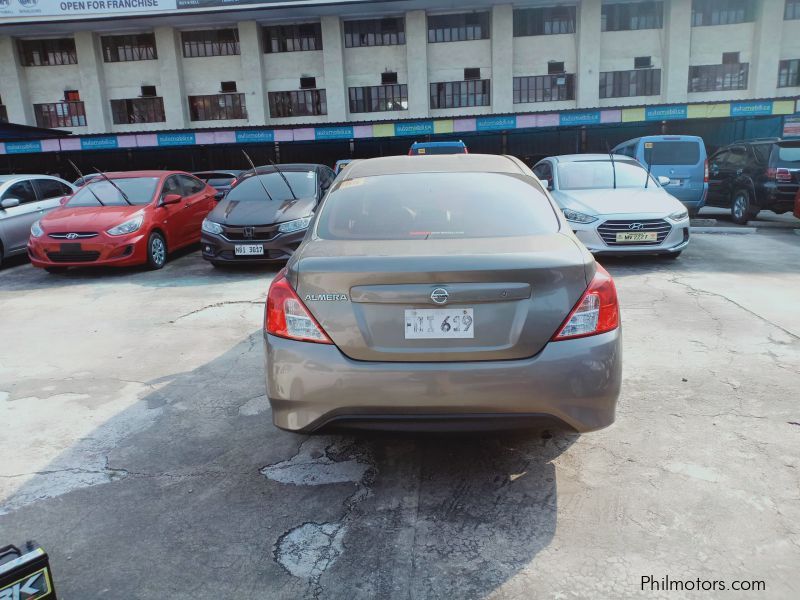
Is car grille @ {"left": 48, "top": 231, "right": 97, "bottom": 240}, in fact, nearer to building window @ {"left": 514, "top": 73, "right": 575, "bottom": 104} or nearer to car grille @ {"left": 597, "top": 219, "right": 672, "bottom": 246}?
car grille @ {"left": 597, "top": 219, "right": 672, "bottom": 246}

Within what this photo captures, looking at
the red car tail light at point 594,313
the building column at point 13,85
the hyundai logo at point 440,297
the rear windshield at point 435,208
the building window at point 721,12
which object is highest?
the building window at point 721,12

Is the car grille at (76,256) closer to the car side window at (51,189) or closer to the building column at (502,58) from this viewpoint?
the car side window at (51,189)

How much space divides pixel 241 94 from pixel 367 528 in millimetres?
31568

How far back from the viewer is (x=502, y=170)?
3.80 meters

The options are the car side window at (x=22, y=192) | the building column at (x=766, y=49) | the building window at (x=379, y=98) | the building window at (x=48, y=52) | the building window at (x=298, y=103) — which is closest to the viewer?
the car side window at (x=22, y=192)

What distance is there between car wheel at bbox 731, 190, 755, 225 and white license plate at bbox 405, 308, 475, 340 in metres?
12.0

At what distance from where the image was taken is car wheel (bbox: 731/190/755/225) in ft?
40.8

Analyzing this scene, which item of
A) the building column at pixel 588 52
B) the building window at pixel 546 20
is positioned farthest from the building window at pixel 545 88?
the building window at pixel 546 20

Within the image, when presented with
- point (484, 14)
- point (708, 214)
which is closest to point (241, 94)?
point (484, 14)

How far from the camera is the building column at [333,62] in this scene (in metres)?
29.8

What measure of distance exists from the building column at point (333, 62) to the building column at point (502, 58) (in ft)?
24.9

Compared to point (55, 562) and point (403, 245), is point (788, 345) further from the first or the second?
point (55, 562)

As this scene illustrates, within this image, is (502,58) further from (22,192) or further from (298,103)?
(22,192)

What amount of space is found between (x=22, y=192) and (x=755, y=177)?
13.9 metres
